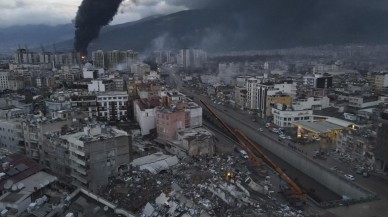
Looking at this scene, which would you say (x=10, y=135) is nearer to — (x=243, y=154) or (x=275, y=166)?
(x=243, y=154)

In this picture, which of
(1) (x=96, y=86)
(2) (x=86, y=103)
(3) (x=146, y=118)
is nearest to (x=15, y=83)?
(1) (x=96, y=86)

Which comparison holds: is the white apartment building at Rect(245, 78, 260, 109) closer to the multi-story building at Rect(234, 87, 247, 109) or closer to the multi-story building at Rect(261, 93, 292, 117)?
the multi-story building at Rect(234, 87, 247, 109)

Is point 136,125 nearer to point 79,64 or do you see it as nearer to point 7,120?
point 7,120

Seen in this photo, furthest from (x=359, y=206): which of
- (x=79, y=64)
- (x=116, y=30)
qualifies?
(x=116, y=30)

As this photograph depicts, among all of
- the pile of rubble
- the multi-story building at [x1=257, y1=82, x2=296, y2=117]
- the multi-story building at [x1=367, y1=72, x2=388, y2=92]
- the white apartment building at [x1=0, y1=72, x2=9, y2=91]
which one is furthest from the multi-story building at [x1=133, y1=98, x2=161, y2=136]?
the multi-story building at [x1=367, y1=72, x2=388, y2=92]

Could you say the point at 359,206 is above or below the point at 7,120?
below
